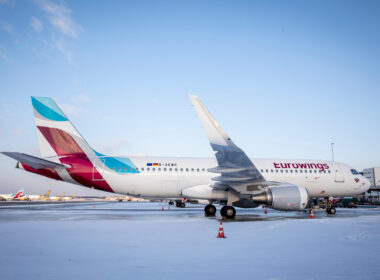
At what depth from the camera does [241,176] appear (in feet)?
40.4

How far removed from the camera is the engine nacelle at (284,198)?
12.2 metres

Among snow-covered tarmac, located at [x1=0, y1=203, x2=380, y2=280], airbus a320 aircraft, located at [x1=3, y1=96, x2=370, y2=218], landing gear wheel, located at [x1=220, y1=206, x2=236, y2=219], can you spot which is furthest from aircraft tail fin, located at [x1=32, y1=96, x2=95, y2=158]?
landing gear wheel, located at [x1=220, y1=206, x2=236, y2=219]

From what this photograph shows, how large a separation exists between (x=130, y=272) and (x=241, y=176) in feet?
28.7

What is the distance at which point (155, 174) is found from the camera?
49.1 ft

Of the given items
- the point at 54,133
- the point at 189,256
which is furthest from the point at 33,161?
the point at 189,256

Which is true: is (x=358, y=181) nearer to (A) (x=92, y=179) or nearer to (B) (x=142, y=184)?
(B) (x=142, y=184)

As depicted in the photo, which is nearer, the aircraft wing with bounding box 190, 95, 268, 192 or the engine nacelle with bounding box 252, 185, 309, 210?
the aircraft wing with bounding box 190, 95, 268, 192

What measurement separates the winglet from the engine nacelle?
323cm

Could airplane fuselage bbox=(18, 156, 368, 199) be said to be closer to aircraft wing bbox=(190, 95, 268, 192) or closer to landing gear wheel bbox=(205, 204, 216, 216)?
landing gear wheel bbox=(205, 204, 216, 216)

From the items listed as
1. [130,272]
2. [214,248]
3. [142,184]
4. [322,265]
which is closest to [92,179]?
[142,184]

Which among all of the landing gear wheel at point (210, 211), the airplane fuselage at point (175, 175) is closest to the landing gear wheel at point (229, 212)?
the airplane fuselage at point (175, 175)

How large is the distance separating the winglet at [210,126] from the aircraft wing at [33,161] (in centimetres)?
785

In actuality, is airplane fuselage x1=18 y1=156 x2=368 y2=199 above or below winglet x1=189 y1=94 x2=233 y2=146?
below

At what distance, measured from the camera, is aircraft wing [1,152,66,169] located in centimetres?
1195
